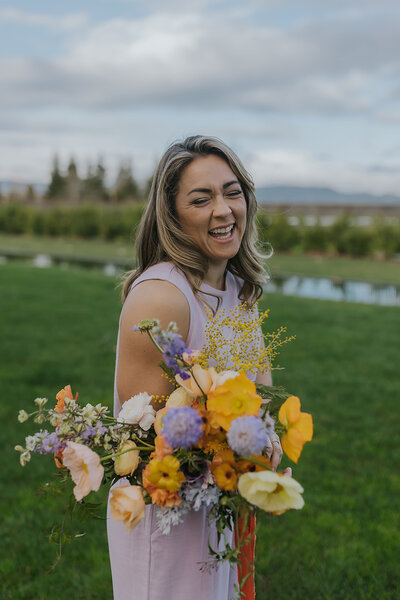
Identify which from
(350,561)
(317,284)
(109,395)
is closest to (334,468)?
(350,561)

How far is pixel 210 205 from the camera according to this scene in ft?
6.57

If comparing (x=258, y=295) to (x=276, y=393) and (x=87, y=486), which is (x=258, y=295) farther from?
(x=87, y=486)

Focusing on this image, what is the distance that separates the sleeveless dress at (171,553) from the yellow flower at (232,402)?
592 millimetres

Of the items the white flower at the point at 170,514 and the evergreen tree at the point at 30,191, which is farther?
the evergreen tree at the point at 30,191

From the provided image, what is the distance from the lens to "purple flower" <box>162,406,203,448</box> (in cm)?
122

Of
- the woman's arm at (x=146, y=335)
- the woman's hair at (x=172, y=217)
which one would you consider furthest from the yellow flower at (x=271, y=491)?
the woman's hair at (x=172, y=217)

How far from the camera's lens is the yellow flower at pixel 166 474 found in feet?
4.31

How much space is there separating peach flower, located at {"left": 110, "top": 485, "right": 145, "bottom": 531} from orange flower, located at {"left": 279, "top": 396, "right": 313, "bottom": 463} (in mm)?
354

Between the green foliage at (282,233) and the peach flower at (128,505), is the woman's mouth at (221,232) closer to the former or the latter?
the peach flower at (128,505)

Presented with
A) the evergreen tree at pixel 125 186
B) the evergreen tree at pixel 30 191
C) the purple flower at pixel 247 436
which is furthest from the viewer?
the evergreen tree at pixel 30 191

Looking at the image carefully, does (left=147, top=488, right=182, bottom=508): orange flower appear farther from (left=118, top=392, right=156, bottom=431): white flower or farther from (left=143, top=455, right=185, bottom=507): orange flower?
(left=118, top=392, right=156, bottom=431): white flower

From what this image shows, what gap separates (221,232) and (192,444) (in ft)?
2.96

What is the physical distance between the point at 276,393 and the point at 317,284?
12.8 metres

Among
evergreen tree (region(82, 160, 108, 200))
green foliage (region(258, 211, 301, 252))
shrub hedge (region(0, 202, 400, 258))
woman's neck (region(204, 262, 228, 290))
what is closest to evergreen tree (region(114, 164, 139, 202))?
evergreen tree (region(82, 160, 108, 200))
